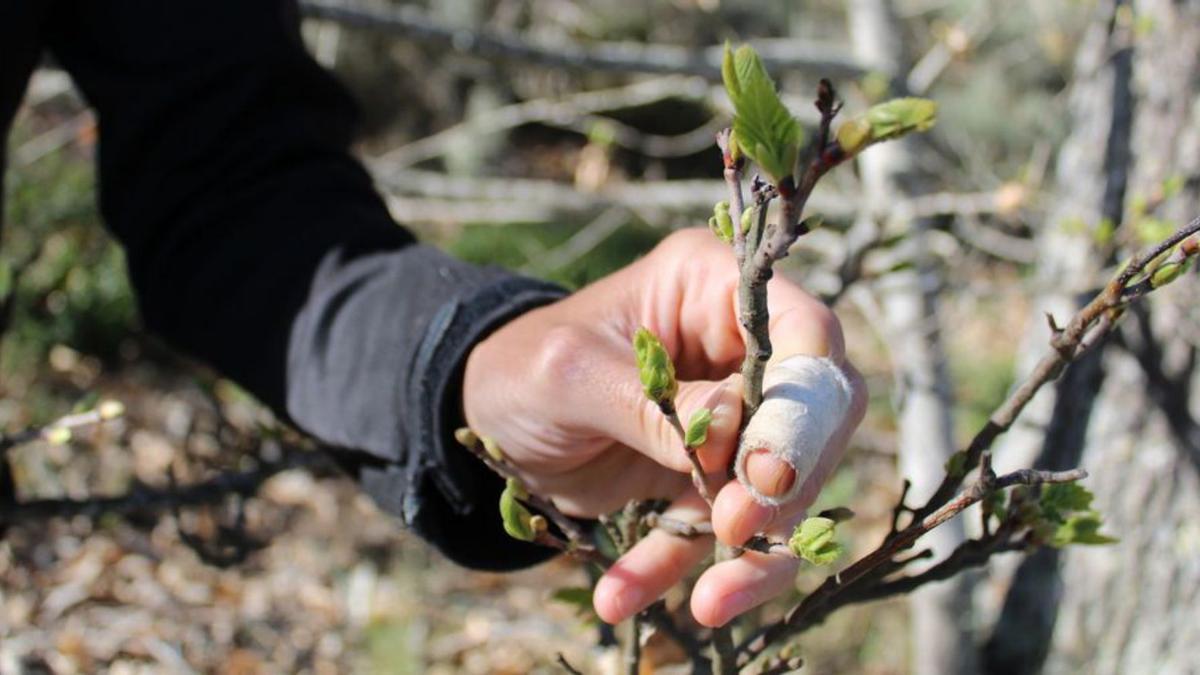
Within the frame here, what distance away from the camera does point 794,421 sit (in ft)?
2.64

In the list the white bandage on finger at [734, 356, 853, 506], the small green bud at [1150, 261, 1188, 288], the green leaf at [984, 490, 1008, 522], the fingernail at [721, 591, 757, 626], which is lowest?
the fingernail at [721, 591, 757, 626]

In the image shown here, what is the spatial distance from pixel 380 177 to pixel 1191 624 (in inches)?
90.9

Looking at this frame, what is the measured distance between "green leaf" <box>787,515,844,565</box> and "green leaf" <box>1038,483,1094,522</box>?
333 mm

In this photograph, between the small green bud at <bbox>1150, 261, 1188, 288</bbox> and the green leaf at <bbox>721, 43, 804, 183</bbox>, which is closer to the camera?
the green leaf at <bbox>721, 43, 804, 183</bbox>

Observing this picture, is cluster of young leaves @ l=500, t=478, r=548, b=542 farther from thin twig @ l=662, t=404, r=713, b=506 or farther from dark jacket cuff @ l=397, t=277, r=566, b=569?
dark jacket cuff @ l=397, t=277, r=566, b=569

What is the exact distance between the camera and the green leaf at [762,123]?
625mm

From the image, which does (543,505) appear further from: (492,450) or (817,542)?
(817,542)

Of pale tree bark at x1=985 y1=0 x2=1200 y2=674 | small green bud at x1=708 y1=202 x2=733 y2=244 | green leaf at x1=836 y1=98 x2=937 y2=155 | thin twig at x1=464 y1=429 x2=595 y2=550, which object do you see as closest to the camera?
green leaf at x1=836 y1=98 x2=937 y2=155

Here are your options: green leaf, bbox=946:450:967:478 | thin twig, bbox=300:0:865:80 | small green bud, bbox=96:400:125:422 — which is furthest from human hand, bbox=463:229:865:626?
thin twig, bbox=300:0:865:80

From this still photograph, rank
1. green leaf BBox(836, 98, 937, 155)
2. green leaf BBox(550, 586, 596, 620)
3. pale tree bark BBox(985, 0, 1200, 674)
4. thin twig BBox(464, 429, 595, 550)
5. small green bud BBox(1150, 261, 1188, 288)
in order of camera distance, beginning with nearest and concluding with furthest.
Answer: green leaf BBox(836, 98, 937, 155), small green bud BBox(1150, 261, 1188, 288), thin twig BBox(464, 429, 595, 550), green leaf BBox(550, 586, 596, 620), pale tree bark BBox(985, 0, 1200, 674)

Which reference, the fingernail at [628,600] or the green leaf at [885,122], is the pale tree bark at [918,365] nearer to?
the fingernail at [628,600]

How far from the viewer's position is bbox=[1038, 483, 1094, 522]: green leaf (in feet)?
3.37

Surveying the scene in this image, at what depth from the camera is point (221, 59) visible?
1.58 metres

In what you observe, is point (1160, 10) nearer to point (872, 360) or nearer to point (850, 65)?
point (850, 65)
